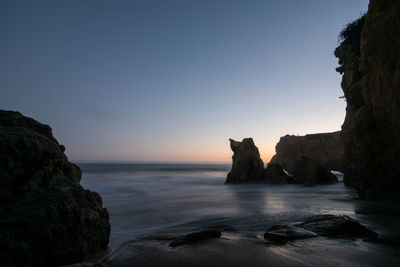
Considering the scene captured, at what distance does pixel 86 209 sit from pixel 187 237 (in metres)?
2.12

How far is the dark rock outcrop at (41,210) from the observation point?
334cm

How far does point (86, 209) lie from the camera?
14.7 feet

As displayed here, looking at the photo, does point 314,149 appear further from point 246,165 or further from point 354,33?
point 354,33

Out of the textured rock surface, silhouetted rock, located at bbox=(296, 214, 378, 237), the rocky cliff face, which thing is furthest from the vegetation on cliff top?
the textured rock surface

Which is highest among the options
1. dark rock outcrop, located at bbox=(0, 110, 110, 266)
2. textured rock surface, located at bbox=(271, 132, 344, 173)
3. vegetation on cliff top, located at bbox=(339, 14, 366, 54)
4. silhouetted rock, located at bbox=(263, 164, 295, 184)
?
vegetation on cliff top, located at bbox=(339, 14, 366, 54)

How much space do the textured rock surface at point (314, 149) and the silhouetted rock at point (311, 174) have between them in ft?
44.4

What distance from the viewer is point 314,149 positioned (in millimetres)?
43344

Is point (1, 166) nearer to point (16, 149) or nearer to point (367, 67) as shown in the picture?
point (16, 149)

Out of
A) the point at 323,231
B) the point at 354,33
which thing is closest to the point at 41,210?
the point at 323,231

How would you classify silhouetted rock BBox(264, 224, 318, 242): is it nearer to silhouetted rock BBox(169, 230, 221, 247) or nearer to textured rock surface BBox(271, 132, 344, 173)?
silhouetted rock BBox(169, 230, 221, 247)

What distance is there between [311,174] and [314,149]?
74.2 ft

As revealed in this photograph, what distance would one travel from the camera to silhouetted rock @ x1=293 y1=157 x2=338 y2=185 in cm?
2238

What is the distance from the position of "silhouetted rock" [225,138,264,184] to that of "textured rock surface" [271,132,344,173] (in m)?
11.8

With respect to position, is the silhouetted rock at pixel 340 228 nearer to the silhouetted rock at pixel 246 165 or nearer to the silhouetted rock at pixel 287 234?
the silhouetted rock at pixel 287 234
